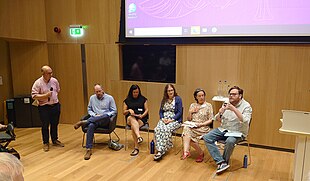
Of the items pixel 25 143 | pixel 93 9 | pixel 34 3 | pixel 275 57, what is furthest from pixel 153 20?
pixel 25 143

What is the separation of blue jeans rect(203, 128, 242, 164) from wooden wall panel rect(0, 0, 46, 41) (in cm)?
384

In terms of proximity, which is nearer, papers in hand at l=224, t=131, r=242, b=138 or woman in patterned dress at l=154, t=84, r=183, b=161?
papers in hand at l=224, t=131, r=242, b=138

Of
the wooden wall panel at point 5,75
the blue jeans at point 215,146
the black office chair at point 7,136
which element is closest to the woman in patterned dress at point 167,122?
the blue jeans at point 215,146

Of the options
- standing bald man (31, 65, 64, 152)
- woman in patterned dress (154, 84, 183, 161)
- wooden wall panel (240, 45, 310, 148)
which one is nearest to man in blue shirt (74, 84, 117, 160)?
standing bald man (31, 65, 64, 152)

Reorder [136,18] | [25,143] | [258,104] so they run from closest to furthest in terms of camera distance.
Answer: [258,104] → [25,143] → [136,18]

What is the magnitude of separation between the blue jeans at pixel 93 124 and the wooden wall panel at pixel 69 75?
5.25 feet

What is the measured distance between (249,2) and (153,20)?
1613mm

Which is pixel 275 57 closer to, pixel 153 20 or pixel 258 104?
pixel 258 104

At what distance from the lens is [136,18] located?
5.02 meters

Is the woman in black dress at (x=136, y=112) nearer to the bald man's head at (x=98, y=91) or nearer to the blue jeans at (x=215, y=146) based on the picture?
the bald man's head at (x=98, y=91)

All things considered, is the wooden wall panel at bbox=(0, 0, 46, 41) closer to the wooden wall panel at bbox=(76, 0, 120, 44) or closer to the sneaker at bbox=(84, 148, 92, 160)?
the wooden wall panel at bbox=(76, 0, 120, 44)

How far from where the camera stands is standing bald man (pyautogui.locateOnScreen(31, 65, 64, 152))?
4.31m

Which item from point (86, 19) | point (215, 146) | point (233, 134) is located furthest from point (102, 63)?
point (233, 134)

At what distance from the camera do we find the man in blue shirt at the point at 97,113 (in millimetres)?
4178
